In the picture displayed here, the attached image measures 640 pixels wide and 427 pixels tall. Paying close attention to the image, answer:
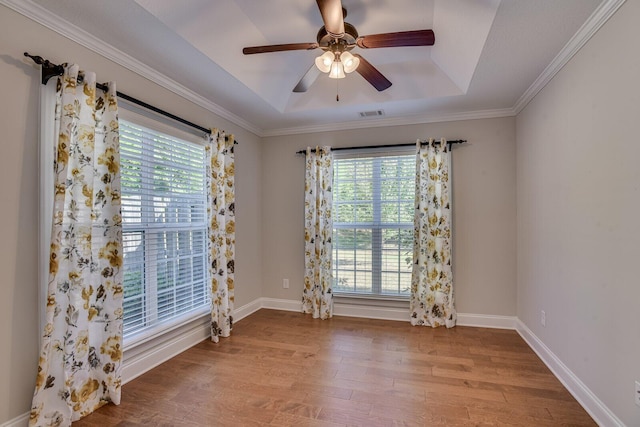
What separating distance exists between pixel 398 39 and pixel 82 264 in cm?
Result: 240

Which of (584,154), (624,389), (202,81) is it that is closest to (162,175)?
(202,81)

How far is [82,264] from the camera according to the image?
1.91m

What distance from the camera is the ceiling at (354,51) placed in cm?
187

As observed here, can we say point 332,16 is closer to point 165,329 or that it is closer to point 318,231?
point 318,231

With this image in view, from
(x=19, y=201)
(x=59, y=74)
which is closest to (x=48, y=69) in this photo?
(x=59, y=74)

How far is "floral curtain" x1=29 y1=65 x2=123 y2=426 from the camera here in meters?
1.78

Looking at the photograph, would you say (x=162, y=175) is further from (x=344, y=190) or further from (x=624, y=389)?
(x=624, y=389)

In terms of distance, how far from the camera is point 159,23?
1.92 m

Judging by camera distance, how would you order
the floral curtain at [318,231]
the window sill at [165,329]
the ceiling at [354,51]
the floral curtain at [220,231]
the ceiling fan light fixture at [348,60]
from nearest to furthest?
1. the ceiling at [354,51]
2. the ceiling fan light fixture at [348,60]
3. the window sill at [165,329]
4. the floral curtain at [220,231]
5. the floral curtain at [318,231]

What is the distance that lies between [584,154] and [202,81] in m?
3.00

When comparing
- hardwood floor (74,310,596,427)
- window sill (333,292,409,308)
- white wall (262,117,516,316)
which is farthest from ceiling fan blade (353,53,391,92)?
window sill (333,292,409,308)

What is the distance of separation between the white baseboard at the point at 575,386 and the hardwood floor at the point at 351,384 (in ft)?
0.17

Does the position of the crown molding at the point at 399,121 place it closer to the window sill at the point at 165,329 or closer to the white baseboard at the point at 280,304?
the white baseboard at the point at 280,304

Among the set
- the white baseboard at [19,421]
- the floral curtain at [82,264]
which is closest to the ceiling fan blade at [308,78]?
the floral curtain at [82,264]
